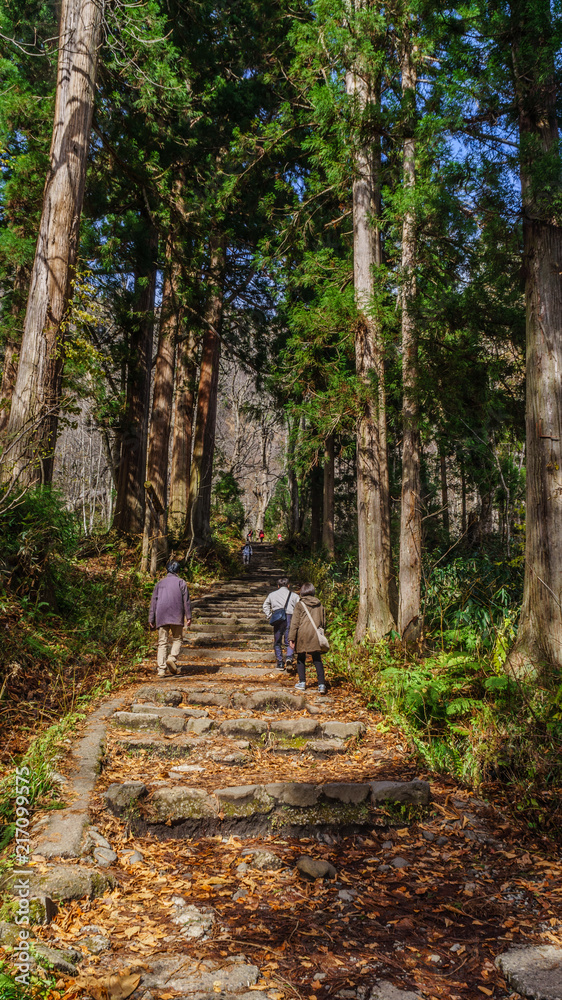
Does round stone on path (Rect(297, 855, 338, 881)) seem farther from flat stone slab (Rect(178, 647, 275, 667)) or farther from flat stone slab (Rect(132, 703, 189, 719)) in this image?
flat stone slab (Rect(178, 647, 275, 667))

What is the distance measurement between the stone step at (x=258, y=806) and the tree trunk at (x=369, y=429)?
375cm

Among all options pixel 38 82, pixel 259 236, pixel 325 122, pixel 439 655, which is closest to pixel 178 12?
pixel 38 82

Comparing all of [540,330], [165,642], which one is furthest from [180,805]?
[540,330]

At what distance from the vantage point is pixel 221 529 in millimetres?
28453

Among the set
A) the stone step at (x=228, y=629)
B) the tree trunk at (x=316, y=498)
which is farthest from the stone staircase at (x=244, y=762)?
the tree trunk at (x=316, y=498)

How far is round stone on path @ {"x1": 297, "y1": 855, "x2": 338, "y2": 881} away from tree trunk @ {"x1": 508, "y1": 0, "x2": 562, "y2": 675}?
281cm

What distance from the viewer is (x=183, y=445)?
628 inches

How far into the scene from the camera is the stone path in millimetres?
2576

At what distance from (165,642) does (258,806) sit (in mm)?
3671

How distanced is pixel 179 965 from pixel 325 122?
373 inches

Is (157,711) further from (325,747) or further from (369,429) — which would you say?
(369,429)

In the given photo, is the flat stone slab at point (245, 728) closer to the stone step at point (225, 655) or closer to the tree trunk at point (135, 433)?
the stone step at point (225, 655)

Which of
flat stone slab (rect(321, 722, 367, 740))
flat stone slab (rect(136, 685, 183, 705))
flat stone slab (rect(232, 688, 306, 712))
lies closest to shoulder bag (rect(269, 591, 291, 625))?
flat stone slab (rect(232, 688, 306, 712))

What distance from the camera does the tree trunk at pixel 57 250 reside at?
695 centimetres
